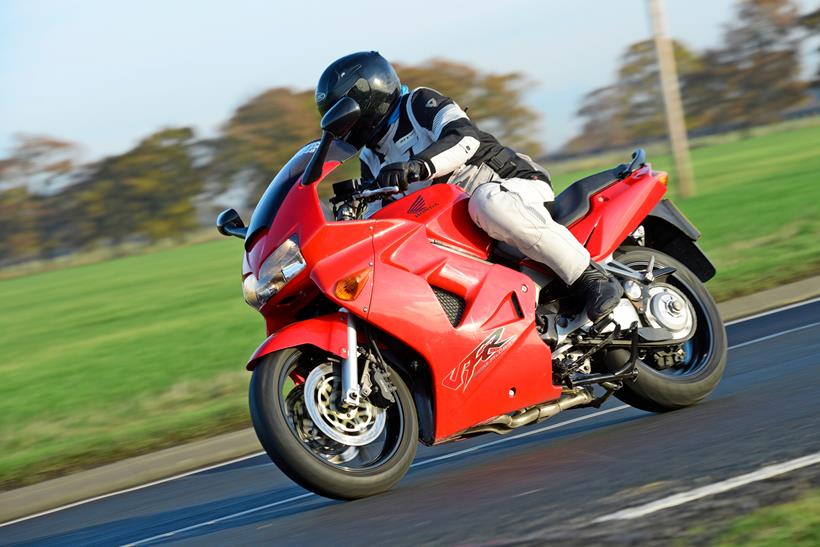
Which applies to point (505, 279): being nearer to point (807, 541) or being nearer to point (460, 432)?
point (460, 432)

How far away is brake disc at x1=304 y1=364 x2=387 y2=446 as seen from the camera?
524 cm

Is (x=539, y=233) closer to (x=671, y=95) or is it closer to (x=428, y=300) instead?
(x=428, y=300)

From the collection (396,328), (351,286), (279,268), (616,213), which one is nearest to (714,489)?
(396,328)

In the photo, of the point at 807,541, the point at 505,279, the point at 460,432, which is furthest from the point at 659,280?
the point at 807,541

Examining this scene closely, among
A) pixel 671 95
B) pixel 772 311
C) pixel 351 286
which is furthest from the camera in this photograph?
pixel 671 95

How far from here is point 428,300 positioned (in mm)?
5512

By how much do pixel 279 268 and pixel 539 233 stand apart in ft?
4.32

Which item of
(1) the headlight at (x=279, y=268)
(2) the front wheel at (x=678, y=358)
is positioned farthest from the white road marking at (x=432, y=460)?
(1) the headlight at (x=279, y=268)

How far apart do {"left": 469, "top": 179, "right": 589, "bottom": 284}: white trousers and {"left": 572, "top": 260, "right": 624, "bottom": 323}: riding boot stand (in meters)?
0.11

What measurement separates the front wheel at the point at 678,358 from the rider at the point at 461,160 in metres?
0.53

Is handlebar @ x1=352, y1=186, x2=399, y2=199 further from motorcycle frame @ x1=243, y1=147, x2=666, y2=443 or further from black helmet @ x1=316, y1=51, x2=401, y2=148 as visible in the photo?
black helmet @ x1=316, y1=51, x2=401, y2=148

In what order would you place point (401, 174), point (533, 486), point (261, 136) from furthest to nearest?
point (261, 136)
point (401, 174)
point (533, 486)

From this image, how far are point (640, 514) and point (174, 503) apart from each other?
11.1 feet

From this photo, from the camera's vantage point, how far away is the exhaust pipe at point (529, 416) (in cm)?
569
